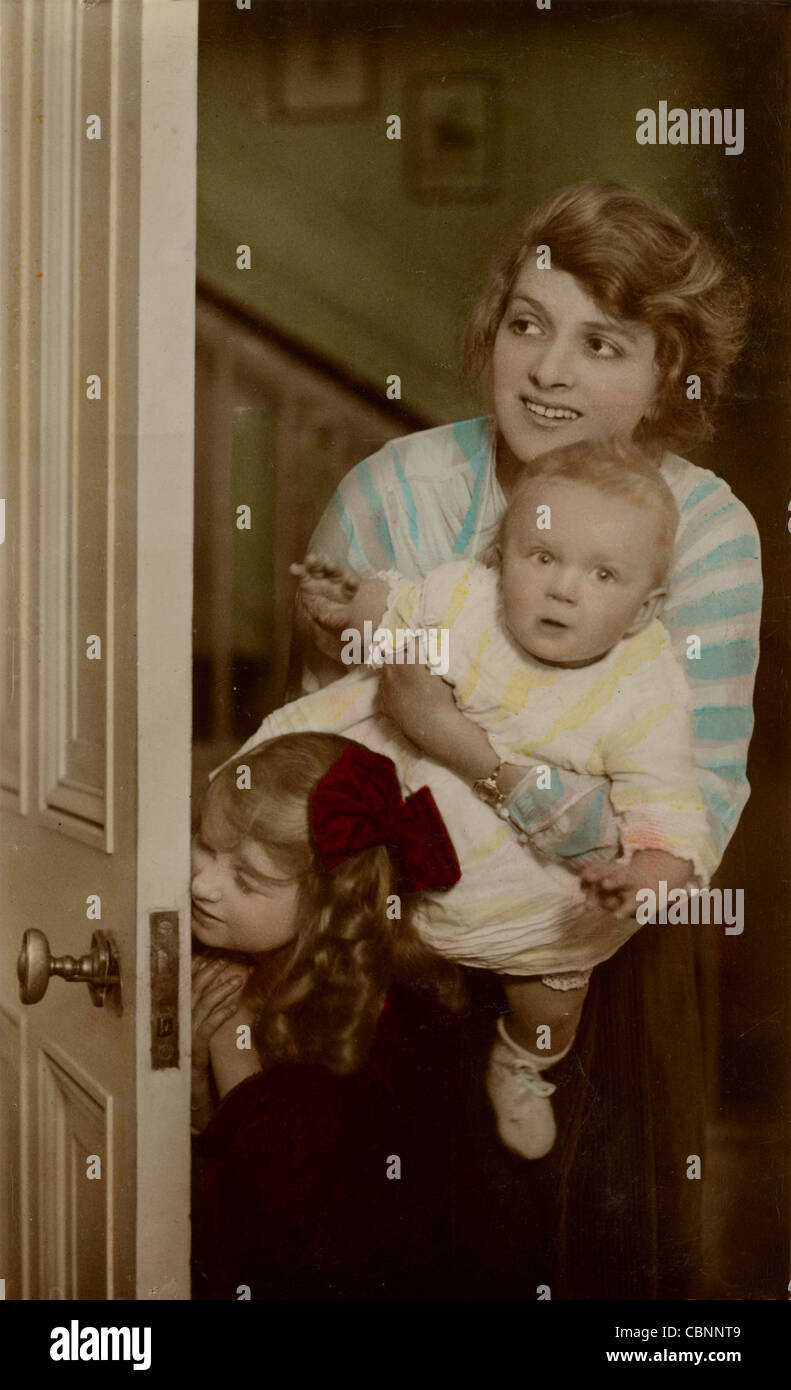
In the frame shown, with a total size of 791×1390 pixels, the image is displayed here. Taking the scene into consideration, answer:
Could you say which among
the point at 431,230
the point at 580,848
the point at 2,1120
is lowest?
the point at 2,1120

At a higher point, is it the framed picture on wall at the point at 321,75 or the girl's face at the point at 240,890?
the framed picture on wall at the point at 321,75

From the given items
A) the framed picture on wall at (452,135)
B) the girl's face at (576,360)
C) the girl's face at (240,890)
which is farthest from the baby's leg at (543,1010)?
the framed picture on wall at (452,135)

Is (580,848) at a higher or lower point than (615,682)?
lower

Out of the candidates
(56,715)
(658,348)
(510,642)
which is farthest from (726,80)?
(56,715)

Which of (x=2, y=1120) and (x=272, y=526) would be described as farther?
(x=2, y=1120)

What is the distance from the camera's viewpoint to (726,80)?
115cm

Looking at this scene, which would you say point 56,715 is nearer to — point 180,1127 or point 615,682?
point 180,1127

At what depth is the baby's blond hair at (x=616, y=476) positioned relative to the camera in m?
1.12

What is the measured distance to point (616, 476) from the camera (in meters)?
1.12

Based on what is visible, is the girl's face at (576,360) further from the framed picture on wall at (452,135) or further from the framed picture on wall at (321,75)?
the framed picture on wall at (321,75)

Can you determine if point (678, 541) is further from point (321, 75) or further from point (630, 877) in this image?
point (321, 75)

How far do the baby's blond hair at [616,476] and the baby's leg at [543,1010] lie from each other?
430mm

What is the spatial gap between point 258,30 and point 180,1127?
→ 111cm

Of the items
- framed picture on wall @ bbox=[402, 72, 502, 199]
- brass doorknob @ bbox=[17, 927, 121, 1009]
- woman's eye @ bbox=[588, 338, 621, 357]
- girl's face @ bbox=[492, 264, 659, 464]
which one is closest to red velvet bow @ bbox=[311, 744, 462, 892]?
brass doorknob @ bbox=[17, 927, 121, 1009]
